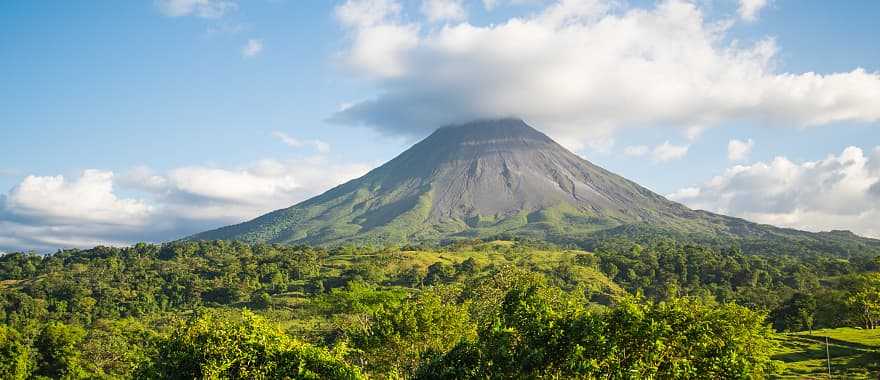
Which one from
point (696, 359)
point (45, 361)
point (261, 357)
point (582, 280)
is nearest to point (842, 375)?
point (696, 359)

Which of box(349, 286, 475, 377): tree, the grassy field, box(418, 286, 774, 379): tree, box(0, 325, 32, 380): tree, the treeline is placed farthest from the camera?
the treeline

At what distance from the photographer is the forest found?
1702 cm

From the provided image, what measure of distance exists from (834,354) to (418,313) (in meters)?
33.6

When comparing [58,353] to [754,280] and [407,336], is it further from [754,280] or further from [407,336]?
[754,280]

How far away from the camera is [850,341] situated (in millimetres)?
47344

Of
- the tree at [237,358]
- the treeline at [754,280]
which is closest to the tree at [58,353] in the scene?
the tree at [237,358]

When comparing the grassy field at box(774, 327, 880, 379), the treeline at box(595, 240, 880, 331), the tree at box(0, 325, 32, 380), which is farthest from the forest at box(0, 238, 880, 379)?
the grassy field at box(774, 327, 880, 379)

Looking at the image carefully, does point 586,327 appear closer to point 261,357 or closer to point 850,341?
point 261,357

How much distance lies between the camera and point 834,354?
44156 mm

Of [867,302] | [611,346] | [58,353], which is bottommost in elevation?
[58,353]

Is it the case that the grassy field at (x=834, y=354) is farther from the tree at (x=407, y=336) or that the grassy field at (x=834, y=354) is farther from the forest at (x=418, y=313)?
the tree at (x=407, y=336)

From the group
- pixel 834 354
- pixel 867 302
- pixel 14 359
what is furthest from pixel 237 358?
pixel 867 302

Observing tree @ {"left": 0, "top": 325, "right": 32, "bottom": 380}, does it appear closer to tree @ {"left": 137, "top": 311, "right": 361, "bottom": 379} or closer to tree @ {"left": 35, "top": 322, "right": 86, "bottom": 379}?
tree @ {"left": 35, "top": 322, "right": 86, "bottom": 379}

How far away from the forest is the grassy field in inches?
19.5
